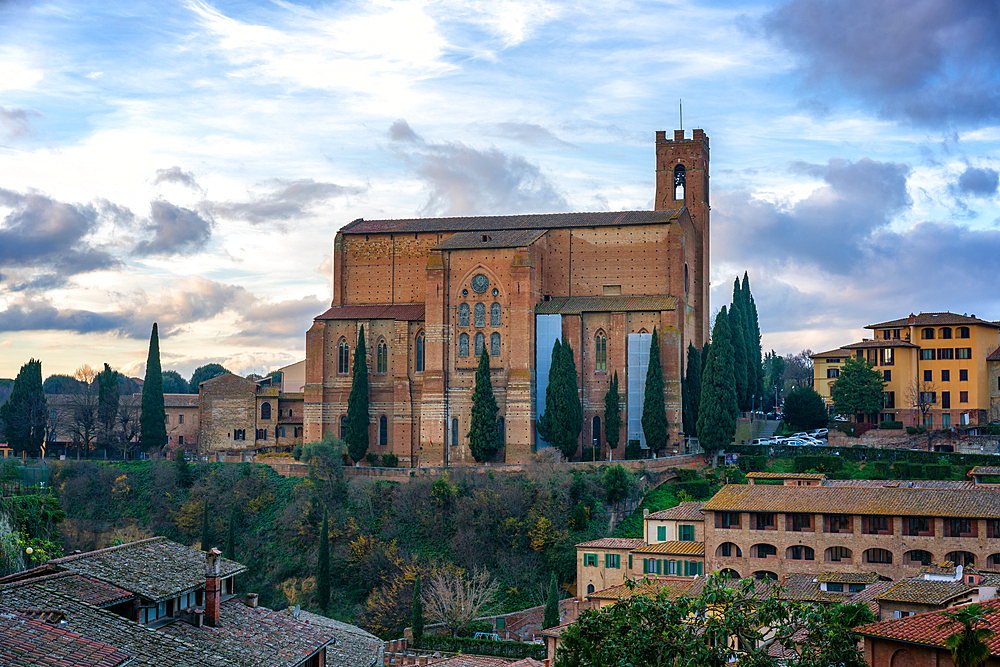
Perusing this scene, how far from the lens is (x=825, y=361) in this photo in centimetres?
7231

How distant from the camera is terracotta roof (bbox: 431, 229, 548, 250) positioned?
61812mm

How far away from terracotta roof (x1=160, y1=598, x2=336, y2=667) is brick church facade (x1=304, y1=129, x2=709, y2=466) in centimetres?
3270

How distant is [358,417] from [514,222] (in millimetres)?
15560

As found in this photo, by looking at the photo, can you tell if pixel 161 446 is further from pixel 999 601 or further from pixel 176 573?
pixel 999 601

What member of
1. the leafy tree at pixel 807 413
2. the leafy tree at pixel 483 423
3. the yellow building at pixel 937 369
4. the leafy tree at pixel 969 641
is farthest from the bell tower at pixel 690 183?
the leafy tree at pixel 969 641

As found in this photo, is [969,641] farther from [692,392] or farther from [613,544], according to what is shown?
[692,392]

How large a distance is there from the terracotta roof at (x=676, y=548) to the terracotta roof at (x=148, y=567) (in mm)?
19157

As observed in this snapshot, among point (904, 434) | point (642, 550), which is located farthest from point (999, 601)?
point (904, 434)

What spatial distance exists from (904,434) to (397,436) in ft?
92.5

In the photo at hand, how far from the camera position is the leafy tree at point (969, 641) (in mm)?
16531

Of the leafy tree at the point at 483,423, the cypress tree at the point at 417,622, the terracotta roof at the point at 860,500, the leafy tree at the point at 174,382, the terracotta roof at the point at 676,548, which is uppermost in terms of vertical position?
the leafy tree at the point at 174,382

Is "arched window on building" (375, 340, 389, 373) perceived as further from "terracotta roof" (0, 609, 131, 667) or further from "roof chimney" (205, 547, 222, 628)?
"terracotta roof" (0, 609, 131, 667)

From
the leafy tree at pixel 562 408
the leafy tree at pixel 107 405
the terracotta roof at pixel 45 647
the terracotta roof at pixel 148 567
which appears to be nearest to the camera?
the terracotta roof at pixel 45 647

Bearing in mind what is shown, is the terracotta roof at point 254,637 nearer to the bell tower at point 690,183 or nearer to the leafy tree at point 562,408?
the leafy tree at point 562,408
